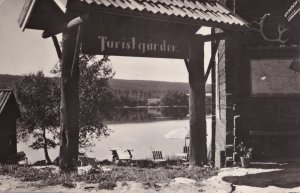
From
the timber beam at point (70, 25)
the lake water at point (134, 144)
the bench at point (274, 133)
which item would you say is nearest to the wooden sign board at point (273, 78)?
the bench at point (274, 133)

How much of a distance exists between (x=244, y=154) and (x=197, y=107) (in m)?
1.94

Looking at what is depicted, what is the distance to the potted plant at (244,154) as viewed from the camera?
8.65 m

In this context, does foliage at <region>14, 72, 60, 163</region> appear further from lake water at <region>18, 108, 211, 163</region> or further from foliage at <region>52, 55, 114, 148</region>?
lake water at <region>18, 108, 211, 163</region>

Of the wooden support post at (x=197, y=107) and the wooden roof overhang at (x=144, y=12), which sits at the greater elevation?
the wooden roof overhang at (x=144, y=12)

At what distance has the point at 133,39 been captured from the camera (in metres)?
7.78

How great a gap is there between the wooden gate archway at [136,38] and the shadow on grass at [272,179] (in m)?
1.30

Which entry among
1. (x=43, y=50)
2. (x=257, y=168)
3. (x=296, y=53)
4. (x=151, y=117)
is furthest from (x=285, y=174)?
(x=151, y=117)

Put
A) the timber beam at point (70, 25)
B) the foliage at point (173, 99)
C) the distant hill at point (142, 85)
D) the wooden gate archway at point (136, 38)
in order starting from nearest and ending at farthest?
the timber beam at point (70, 25)
the wooden gate archway at point (136, 38)
the foliage at point (173, 99)
the distant hill at point (142, 85)

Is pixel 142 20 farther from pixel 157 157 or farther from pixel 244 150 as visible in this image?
pixel 157 157

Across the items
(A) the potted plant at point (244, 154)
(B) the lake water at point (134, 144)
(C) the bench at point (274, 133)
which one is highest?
(C) the bench at point (274, 133)

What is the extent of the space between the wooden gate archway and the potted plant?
3.66 feet

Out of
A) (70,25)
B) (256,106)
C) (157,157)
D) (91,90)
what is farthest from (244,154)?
(91,90)

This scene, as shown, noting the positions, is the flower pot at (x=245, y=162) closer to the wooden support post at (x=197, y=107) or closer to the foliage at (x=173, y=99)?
the wooden support post at (x=197, y=107)

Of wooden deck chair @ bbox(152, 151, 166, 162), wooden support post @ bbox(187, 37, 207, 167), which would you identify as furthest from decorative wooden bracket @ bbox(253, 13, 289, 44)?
wooden deck chair @ bbox(152, 151, 166, 162)
